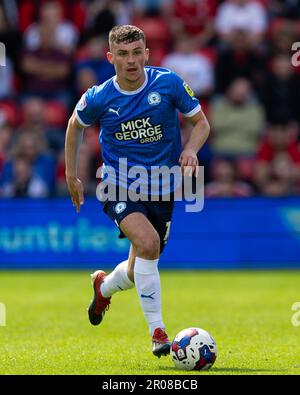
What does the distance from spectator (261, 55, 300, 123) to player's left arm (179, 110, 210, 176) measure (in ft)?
31.4

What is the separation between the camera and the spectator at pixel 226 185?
16016 mm

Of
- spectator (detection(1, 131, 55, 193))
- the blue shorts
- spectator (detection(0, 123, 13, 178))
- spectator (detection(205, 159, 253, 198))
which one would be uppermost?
spectator (detection(0, 123, 13, 178))

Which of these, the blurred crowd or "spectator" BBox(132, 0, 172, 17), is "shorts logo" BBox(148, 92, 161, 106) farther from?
"spectator" BBox(132, 0, 172, 17)

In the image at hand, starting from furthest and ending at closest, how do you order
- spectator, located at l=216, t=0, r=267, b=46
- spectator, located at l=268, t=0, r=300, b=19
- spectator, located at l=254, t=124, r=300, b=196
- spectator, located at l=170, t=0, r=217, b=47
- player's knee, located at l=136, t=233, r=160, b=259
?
1. spectator, located at l=268, t=0, r=300, b=19
2. spectator, located at l=170, t=0, r=217, b=47
3. spectator, located at l=216, t=0, r=267, b=46
4. spectator, located at l=254, t=124, r=300, b=196
5. player's knee, located at l=136, t=233, r=160, b=259

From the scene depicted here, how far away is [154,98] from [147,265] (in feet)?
4.35

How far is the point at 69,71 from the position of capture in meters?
18.1

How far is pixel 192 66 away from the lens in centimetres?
1748

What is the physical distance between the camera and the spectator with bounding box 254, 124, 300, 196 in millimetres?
16297

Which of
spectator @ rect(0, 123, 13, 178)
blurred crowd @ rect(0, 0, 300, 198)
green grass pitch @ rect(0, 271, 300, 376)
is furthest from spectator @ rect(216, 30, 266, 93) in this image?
green grass pitch @ rect(0, 271, 300, 376)

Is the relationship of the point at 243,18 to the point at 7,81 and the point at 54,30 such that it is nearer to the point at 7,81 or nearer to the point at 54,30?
the point at 54,30

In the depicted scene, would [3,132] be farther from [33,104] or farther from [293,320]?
[293,320]

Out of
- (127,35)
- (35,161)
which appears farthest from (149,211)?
(35,161)

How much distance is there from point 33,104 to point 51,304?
623cm
